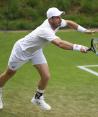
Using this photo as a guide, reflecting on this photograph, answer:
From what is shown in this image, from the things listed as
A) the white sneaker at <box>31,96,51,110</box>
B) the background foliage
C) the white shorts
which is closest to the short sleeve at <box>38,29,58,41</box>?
the white shorts

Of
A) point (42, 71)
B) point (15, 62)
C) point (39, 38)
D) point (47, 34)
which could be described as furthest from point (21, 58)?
point (47, 34)

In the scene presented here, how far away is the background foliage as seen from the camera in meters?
19.3

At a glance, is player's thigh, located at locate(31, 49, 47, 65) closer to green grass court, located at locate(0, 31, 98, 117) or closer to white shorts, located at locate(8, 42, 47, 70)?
white shorts, located at locate(8, 42, 47, 70)

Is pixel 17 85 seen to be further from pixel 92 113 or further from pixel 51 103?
pixel 92 113

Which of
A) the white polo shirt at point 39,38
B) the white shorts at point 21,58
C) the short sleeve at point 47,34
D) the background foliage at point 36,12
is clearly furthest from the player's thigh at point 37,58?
the background foliage at point 36,12

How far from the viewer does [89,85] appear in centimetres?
1098

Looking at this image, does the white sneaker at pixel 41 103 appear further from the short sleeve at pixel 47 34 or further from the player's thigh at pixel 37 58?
the short sleeve at pixel 47 34

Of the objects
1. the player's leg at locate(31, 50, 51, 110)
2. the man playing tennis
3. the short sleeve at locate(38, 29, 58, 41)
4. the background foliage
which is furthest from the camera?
the background foliage

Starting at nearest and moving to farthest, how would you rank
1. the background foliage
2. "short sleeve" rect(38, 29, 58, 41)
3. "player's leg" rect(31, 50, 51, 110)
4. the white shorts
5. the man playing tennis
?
1. "short sleeve" rect(38, 29, 58, 41)
2. the man playing tennis
3. the white shorts
4. "player's leg" rect(31, 50, 51, 110)
5. the background foliage

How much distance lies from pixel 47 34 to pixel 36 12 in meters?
12.0

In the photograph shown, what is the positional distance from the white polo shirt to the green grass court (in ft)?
3.82

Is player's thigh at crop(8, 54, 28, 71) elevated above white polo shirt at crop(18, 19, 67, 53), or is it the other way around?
white polo shirt at crop(18, 19, 67, 53)

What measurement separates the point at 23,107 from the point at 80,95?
145 centimetres

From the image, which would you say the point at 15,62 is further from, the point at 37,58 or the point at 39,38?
the point at 39,38
